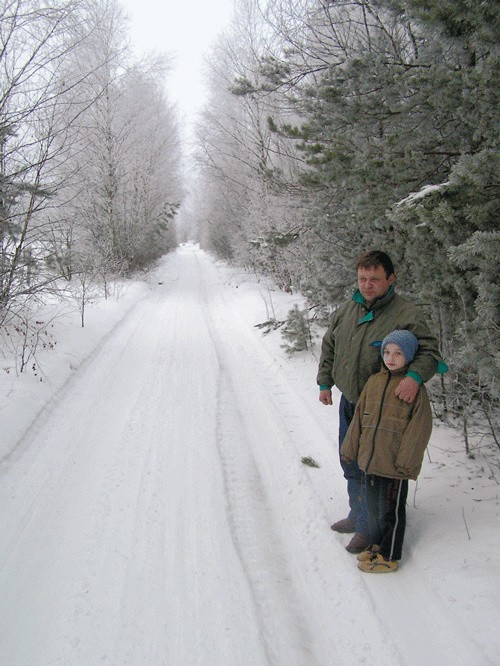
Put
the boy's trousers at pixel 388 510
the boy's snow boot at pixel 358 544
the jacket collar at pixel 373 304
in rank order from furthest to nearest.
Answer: the boy's snow boot at pixel 358 544 < the jacket collar at pixel 373 304 < the boy's trousers at pixel 388 510

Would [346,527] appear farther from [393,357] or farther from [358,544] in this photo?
[393,357]

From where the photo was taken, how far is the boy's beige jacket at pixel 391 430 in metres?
2.43

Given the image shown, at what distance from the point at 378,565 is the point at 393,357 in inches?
52.4

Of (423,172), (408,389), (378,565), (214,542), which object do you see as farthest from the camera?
(423,172)

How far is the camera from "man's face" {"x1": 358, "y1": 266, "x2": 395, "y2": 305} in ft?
8.84

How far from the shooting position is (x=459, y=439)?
13.3 feet

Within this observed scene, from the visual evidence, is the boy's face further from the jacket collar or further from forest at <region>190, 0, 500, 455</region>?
forest at <region>190, 0, 500, 455</region>

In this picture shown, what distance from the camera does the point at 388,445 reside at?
2.49 meters

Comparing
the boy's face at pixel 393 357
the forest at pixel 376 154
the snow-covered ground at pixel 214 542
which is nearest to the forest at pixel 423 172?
the forest at pixel 376 154

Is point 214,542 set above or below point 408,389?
below

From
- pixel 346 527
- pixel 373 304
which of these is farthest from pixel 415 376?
pixel 346 527

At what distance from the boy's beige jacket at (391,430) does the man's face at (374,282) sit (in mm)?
500

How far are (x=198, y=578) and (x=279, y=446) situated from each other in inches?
73.9

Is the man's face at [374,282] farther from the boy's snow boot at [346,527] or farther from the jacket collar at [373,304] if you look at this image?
the boy's snow boot at [346,527]
